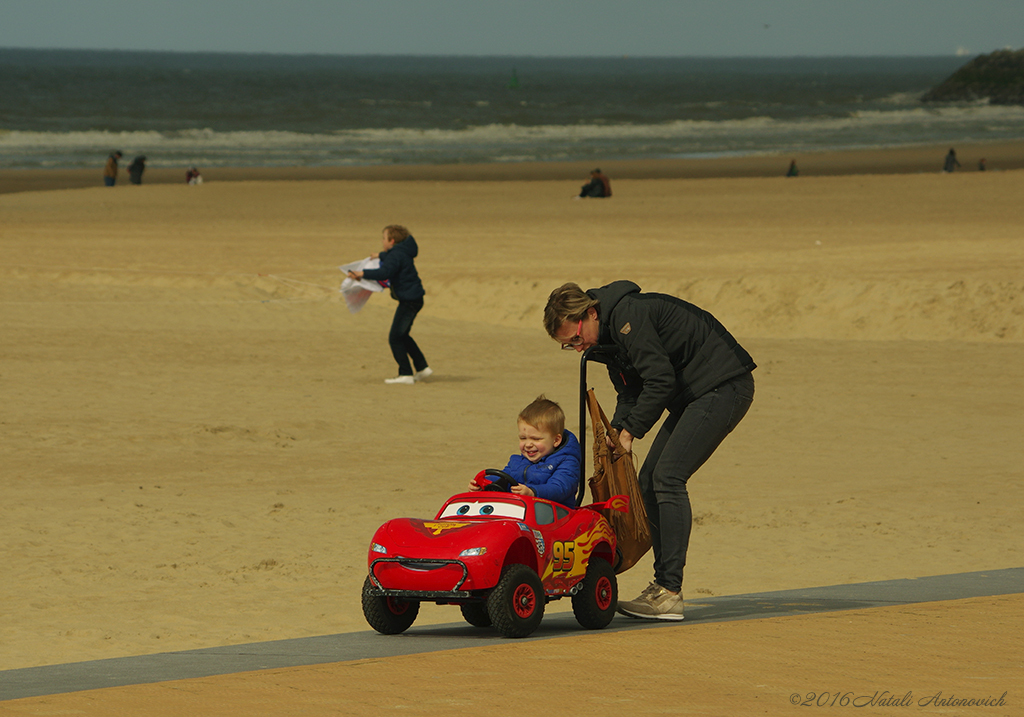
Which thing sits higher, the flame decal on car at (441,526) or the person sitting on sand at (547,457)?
the person sitting on sand at (547,457)

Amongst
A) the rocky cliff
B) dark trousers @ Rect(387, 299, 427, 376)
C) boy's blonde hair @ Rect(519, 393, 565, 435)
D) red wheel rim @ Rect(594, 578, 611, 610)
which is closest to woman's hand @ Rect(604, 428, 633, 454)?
boy's blonde hair @ Rect(519, 393, 565, 435)

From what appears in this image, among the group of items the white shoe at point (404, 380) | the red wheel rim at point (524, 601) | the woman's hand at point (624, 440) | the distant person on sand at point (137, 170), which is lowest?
the red wheel rim at point (524, 601)

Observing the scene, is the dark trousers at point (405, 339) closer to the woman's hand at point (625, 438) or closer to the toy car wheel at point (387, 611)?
the toy car wheel at point (387, 611)

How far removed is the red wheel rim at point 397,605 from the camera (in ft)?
20.5

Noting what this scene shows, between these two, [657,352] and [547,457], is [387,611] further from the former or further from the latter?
[657,352]

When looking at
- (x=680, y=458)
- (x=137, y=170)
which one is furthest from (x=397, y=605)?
(x=137, y=170)

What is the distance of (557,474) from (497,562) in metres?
0.64

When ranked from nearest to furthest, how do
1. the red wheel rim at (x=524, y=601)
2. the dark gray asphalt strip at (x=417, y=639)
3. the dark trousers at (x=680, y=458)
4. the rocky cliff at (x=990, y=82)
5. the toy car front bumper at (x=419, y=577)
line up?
the dark gray asphalt strip at (x=417, y=639) < the toy car front bumper at (x=419, y=577) < the red wheel rim at (x=524, y=601) < the dark trousers at (x=680, y=458) < the rocky cliff at (x=990, y=82)

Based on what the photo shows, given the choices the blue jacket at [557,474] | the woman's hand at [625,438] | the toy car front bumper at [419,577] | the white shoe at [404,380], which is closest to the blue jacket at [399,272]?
the white shoe at [404,380]

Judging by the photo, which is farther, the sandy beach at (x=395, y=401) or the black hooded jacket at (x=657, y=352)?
the sandy beach at (x=395, y=401)

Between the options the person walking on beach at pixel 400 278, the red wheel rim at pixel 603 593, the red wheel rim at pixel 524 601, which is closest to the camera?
the red wheel rim at pixel 524 601

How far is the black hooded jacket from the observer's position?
5.96 meters

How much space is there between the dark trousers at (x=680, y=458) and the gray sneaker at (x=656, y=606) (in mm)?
43

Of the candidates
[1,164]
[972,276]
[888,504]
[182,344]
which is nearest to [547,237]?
[972,276]
